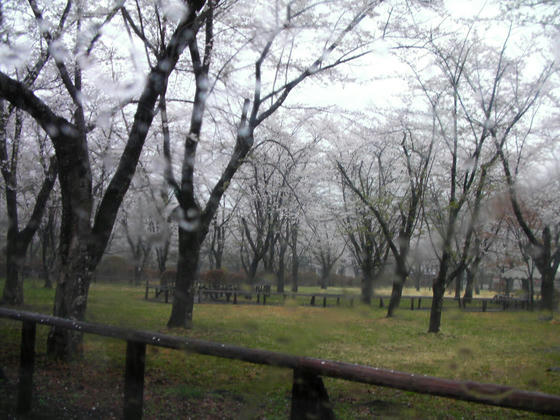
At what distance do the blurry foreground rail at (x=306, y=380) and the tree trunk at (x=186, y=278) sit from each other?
332cm

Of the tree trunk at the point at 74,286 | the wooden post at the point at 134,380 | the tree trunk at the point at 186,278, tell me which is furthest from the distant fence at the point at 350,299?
the tree trunk at the point at 74,286

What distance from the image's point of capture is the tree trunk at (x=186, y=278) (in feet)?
20.7

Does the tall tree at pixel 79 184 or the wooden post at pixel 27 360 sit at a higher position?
the tall tree at pixel 79 184

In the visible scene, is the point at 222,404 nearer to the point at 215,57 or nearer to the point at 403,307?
the point at 403,307

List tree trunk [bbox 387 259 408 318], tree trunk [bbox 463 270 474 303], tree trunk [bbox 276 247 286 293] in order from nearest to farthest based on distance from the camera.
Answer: tree trunk [bbox 387 259 408 318], tree trunk [bbox 463 270 474 303], tree trunk [bbox 276 247 286 293]

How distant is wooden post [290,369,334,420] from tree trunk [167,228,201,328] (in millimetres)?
4488

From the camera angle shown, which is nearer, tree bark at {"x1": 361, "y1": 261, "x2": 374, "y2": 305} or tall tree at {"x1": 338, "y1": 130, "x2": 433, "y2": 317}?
tree bark at {"x1": 361, "y1": 261, "x2": 374, "y2": 305}

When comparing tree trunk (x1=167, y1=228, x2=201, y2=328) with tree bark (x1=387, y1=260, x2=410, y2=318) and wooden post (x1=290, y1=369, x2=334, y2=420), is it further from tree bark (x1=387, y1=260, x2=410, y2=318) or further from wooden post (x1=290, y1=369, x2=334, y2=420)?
wooden post (x1=290, y1=369, x2=334, y2=420)

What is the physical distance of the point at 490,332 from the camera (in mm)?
3059

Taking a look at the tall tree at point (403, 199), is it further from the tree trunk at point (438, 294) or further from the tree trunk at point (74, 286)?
the tree trunk at point (74, 286)

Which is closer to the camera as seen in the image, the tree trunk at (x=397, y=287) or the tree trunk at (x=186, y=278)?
the tree trunk at (x=397, y=287)

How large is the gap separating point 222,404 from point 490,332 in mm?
1830

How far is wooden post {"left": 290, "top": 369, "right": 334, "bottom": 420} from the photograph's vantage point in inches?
70.1

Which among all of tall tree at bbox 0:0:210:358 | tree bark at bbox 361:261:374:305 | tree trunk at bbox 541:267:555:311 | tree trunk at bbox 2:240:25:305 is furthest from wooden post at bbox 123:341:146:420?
tree trunk at bbox 2:240:25:305
